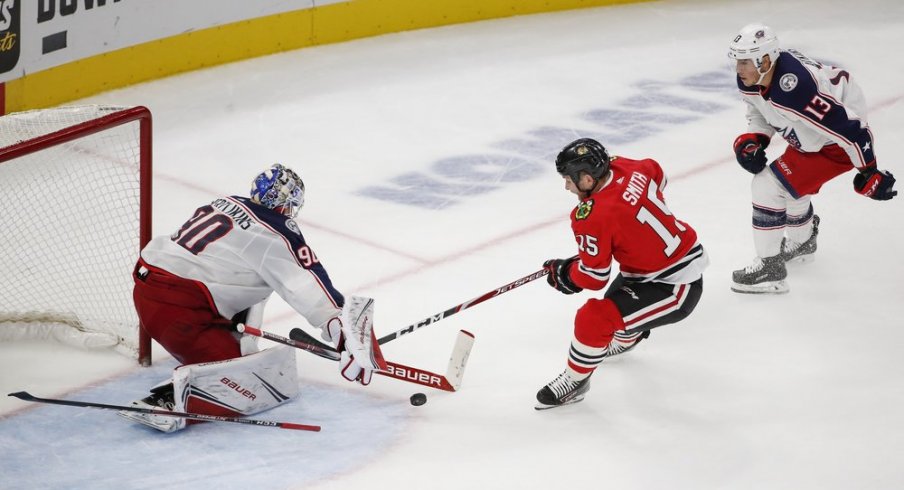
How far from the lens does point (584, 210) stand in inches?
146

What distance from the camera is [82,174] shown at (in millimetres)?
5266

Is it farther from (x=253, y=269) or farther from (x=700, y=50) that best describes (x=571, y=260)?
(x=700, y=50)

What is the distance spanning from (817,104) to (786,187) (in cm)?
38

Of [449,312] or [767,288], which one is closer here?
[449,312]

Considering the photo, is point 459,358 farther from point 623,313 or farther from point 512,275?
point 512,275

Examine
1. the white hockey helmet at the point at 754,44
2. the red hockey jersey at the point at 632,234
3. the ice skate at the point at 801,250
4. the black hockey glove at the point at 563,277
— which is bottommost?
the ice skate at the point at 801,250

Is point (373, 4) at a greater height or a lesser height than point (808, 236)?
greater

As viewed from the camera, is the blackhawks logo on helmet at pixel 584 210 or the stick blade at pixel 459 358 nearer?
the blackhawks logo on helmet at pixel 584 210

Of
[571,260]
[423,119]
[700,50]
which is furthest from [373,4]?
[571,260]

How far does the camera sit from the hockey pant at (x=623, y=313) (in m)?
3.79

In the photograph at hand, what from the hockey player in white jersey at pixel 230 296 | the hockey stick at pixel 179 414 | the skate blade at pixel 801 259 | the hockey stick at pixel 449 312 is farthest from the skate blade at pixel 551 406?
the skate blade at pixel 801 259

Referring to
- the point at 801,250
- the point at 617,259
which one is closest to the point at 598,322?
the point at 617,259

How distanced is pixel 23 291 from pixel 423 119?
266 cm

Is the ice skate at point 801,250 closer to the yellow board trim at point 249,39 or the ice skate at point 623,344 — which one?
the ice skate at point 623,344
